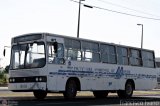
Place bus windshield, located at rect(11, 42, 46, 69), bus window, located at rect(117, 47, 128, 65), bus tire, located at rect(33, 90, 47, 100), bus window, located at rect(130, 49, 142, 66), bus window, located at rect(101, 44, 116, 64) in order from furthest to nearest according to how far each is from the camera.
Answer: bus window, located at rect(130, 49, 142, 66) < bus window, located at rect(117, 47, 128, 65) < bus window, located at rect(101, 44, 116, 64) < bus tire, located at rect(33, 90, 47, 100) < bus windshield, located at rect(11, 42, 46, 69)

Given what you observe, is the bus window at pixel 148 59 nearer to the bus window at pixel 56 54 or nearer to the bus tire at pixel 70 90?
the bus tire at pixel 70 90

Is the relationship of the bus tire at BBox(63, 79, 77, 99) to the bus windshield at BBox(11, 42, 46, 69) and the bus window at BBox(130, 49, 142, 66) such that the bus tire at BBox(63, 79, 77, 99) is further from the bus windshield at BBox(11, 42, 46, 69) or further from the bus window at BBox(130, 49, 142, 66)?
the bus window at BBox(130, 49, 142, 66)

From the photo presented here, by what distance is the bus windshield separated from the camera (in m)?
21.1

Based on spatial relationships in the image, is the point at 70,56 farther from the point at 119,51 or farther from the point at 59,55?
the point at 119,51

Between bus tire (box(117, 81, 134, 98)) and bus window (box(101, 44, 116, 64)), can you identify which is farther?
bus tire (box(117, 81, 134, 98))

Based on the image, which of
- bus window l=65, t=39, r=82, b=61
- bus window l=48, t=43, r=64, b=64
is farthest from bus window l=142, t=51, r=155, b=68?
bus window l=48, t=43, r=64, b=64

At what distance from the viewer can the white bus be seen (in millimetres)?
21156

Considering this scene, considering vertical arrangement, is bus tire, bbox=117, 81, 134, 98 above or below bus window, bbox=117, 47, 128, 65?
below

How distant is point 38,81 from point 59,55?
1756 millimetres

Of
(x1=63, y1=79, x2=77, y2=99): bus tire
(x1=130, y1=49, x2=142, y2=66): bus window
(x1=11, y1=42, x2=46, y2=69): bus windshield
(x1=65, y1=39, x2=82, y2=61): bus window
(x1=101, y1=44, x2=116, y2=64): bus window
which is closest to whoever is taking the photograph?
(x1=11, y1=42, x2=46, y2=69): bus windshield

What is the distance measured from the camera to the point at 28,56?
21469 mm

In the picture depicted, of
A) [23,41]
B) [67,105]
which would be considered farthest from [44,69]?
[67,105]

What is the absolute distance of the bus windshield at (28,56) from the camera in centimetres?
2114

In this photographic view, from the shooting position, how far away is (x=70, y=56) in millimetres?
22656
